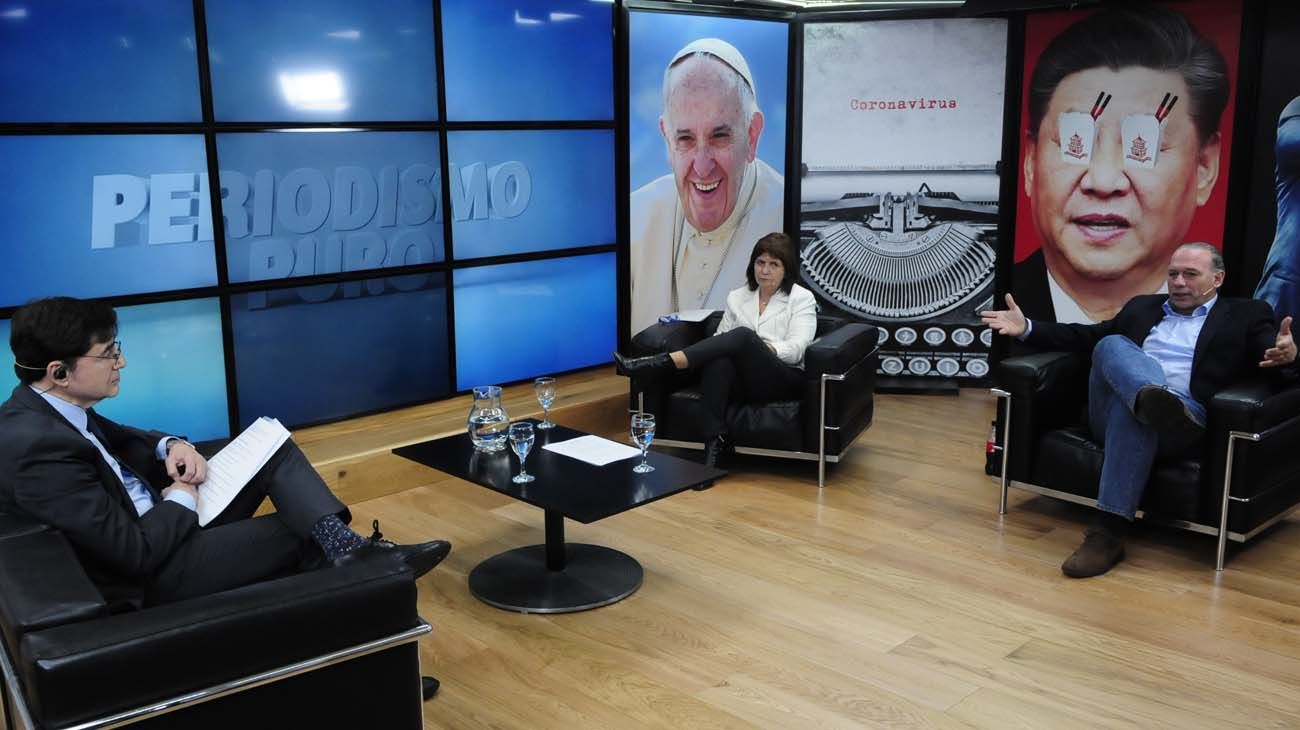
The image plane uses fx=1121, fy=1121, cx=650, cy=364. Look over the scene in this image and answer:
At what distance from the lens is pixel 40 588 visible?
7.55 ft

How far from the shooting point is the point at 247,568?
2979mm

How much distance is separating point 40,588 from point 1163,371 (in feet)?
12.6

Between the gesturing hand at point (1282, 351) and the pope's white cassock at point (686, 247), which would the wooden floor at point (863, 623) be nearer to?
the gesturing hand at point (1282, 351)

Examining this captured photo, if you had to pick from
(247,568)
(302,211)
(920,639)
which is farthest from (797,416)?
(247,568)

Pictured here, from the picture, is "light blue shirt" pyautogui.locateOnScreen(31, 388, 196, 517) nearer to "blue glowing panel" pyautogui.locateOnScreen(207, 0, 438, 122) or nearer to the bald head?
"blue glowing panel" pyautogui.locateOnScreen(207, 0, 438, 122)

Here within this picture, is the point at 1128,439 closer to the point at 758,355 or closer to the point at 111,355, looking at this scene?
the point at 758,355

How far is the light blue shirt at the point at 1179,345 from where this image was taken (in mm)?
4395

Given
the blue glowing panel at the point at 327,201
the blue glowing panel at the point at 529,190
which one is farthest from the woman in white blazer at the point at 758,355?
the blue glowing panel at the point at 327,201

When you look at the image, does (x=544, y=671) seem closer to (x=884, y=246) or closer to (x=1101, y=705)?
(x=1101, y=705)

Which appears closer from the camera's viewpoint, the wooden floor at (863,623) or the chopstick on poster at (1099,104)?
the wooden floor at (863,623)

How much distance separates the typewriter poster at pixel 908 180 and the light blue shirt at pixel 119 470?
4.54 meters

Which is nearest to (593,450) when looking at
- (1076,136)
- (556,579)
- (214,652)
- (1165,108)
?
(556,579)

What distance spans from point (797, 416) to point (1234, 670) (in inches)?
86.2

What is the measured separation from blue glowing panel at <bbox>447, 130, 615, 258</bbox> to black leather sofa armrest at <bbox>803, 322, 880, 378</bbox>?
1.71 m
